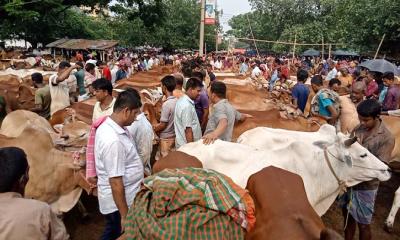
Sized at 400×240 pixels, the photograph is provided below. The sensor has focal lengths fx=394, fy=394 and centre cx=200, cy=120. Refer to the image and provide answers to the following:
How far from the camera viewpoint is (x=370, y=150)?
14.1 ft

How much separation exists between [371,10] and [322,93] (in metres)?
14.9

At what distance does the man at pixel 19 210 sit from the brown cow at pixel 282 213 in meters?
1.22

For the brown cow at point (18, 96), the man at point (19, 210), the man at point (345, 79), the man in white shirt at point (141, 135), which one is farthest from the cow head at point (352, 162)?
the man at point (345, 79)

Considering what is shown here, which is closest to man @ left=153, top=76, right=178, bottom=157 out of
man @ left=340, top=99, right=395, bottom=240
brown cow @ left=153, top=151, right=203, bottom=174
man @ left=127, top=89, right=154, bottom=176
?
man @ left=127, top=89, right=154, bottom=176

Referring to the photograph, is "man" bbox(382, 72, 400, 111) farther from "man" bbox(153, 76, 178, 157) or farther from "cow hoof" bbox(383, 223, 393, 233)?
"man" bbox(153, 76, 178, 157)

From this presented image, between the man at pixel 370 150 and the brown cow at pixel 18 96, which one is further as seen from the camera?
the brown cow at pixel 18 96

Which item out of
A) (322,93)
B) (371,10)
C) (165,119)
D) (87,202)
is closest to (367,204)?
(322,93)

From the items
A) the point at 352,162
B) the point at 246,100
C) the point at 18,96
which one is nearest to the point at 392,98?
the point at 246,100

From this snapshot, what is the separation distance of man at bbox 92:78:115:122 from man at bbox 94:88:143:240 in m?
1.41

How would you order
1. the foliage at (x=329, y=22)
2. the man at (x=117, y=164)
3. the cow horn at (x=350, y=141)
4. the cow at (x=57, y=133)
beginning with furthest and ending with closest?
the foliage at (x=329, y=22) → the cow at (x=57, y=133) → the cow horn at (x=350, y=141) → the man at (x=117, y=164)

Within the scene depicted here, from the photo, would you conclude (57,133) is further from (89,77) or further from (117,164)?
(89,77)

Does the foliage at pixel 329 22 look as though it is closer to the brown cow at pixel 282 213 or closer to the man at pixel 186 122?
the man at pixel 186 122

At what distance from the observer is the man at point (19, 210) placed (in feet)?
7.20

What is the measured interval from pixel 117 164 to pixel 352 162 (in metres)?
2.31
